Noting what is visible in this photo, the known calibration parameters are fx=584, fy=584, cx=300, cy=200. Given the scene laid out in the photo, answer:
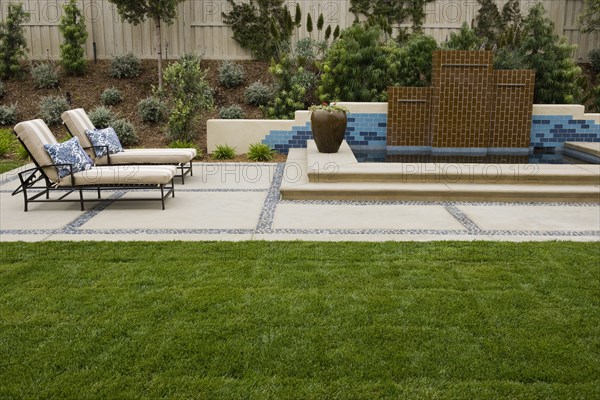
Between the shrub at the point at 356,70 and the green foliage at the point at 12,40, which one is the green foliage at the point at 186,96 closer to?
the shrub at the point at 356,70

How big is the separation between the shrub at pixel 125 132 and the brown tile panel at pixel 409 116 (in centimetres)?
557

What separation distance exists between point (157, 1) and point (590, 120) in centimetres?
1038

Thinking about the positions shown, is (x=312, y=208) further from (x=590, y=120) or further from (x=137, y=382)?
(x=590, y=120)

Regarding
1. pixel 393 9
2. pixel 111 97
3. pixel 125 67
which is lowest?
pixel 111 97

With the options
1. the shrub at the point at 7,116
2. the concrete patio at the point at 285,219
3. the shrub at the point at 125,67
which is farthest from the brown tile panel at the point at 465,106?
the shrub at the point at 7,116

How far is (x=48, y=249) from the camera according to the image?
18.6ft

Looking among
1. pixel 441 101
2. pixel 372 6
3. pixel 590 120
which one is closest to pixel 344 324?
pixel 441 101

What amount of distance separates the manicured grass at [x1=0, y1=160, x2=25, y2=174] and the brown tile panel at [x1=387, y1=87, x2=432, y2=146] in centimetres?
732

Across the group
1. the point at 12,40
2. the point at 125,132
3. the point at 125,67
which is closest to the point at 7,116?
the point at 12,40

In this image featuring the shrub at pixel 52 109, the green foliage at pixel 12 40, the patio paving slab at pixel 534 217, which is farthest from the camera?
the green foliage at pixel 12 40

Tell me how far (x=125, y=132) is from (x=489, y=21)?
1077 centimetres

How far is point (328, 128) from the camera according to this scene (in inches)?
411

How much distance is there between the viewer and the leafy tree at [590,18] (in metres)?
16.0

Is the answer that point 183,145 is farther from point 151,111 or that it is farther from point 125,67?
point 125,67
